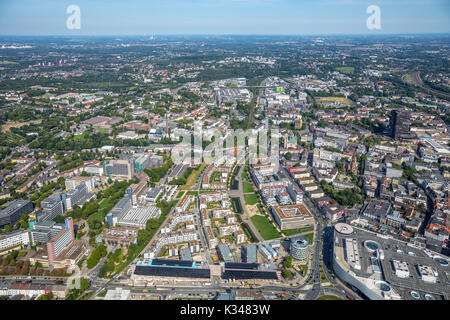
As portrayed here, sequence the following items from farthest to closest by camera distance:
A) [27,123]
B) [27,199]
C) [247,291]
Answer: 1. [27,123]
2. [27,199]
3. [247,291]

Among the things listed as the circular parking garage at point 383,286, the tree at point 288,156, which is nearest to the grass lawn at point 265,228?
the circular parking garage at point 383,286

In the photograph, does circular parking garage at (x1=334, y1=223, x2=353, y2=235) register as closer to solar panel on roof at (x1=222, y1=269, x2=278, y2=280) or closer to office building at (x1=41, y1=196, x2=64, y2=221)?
solar panel on roof at (x1=222, y1=269, x2=278, y2=280)

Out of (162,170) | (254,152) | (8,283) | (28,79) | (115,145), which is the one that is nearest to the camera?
(8,283)

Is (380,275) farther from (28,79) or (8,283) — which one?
(28,79)

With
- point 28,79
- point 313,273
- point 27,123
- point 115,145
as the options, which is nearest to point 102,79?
point 28,79

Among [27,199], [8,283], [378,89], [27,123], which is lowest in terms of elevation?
[8,283]

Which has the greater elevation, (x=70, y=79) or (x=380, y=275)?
(x=70, y=79)

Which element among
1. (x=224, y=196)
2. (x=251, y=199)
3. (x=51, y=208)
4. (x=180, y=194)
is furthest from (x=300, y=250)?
(x=51, y=208)
